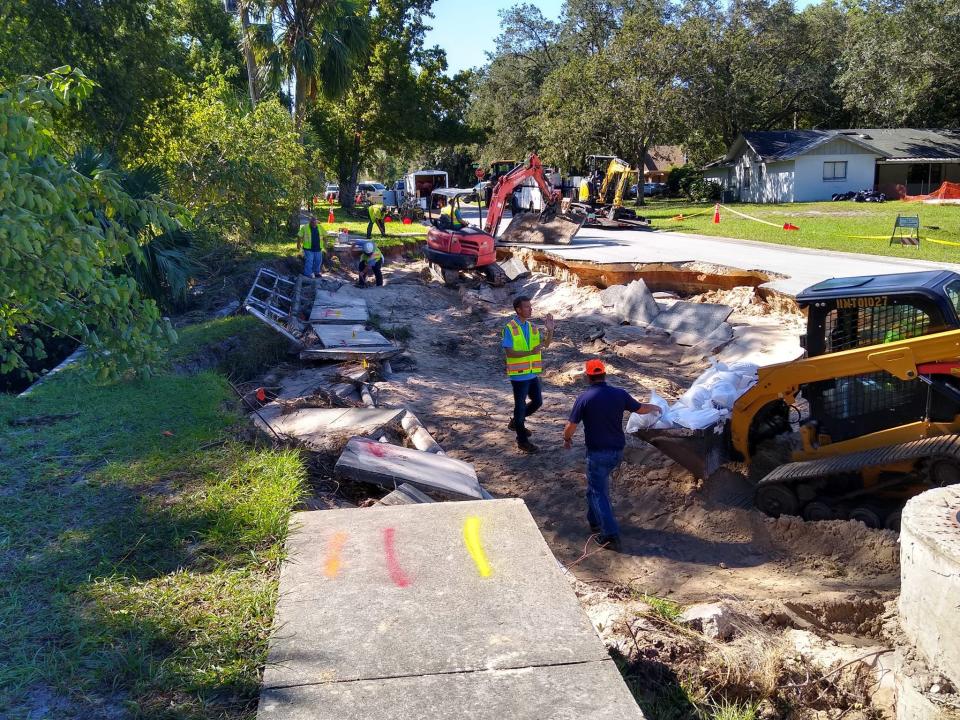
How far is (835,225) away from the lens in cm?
2761

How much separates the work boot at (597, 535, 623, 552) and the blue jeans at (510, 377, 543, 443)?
2.45m

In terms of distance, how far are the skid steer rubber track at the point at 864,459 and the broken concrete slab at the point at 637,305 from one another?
8.72 m

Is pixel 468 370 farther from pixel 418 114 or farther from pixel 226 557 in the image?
pixel 418 114

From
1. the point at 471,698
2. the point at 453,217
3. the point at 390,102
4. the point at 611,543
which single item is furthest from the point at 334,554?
the point at 390,102

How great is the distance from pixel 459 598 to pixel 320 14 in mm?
23615

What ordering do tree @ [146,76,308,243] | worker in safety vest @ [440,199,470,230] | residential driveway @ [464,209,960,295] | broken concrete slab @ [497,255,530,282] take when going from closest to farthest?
residential driveway @ [464,209,960,295], tree @ [146,76,308,243], worker in safety vest @ [440,199,470,230], broken concrete slab @ [497,255,530,282]

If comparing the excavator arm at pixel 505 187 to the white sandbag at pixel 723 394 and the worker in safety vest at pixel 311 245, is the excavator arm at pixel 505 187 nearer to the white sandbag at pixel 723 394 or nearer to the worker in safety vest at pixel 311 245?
the worker in safety vest at pixel 311 245

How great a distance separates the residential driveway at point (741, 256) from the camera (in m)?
16.0

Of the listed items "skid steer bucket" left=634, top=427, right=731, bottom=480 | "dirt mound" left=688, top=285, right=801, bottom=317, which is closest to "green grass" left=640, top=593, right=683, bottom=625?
"skid steer bucket" left=634, top=427, right=731, bottom=480

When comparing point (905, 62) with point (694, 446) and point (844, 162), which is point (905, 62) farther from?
point (694, 446)

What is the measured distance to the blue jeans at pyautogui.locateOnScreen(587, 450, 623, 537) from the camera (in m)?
7.07

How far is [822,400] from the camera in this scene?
7.34 metres

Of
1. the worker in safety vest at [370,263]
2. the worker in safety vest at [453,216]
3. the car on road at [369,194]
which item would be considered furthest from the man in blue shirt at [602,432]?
the car on road at [369,194]

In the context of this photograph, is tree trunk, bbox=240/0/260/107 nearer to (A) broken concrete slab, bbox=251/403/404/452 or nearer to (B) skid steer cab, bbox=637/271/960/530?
(A) broken concrete slab, bbox=251/403/404/452
